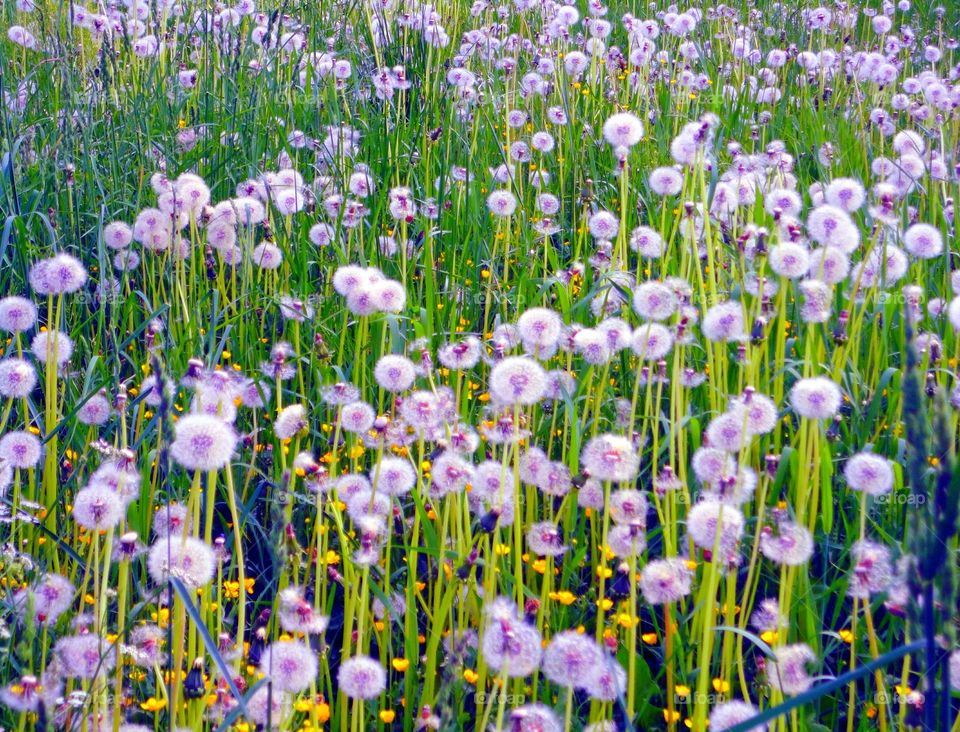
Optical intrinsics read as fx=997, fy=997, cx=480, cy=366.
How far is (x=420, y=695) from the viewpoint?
1.85 m

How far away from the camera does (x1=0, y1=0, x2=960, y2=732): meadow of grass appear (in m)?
1.52

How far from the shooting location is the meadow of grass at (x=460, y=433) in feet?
4.98

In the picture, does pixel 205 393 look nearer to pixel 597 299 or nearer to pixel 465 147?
pixel 597 299

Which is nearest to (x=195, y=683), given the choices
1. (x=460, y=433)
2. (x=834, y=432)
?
(x=460, y=433)

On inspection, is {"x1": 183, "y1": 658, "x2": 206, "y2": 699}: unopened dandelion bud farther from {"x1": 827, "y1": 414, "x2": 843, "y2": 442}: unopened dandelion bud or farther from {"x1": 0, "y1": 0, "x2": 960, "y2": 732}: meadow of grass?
{"x1": 827, "y1": 414, "x2": 843, "y2": 442}: unopened dandelion bud

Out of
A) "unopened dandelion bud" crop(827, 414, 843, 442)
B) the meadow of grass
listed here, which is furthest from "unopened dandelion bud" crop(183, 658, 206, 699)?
"unopened dandelion bud" crop(827, 414, 843, 442)

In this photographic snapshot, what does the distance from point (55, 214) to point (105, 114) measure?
0.91m

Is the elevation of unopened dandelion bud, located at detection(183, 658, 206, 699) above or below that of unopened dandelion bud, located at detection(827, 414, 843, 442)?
below

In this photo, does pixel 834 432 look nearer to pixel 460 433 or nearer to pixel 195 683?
pixel 460 433

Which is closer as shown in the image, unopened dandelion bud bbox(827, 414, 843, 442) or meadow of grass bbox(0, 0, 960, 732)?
meadow of grass bbox(0, 0, 960, 732)

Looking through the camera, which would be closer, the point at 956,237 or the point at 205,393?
the point at 205,393

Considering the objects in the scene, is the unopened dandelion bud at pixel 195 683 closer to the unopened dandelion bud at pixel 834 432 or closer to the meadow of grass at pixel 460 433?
the meadow of grass at pixel 460 433

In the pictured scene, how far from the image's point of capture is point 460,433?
199 cm

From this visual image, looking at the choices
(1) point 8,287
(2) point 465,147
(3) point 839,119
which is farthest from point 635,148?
(1) point 8,287
